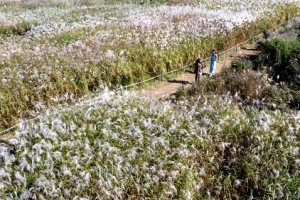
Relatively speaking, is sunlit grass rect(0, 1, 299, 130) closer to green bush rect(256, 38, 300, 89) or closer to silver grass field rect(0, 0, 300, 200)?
silver grass field rect(0, 0, 300, 200)

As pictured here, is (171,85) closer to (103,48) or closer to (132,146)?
(103,48)

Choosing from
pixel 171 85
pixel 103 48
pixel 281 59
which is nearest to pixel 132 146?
pixel 171 85

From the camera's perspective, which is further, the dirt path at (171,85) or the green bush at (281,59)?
the green bush at (281,59)

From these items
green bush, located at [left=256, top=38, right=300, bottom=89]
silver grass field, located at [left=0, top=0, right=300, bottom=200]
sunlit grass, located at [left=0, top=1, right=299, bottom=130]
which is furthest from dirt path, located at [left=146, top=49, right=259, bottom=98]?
silver grass field, located at [left=0, top=0, right=300, bottom=200]

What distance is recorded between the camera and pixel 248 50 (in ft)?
57.2

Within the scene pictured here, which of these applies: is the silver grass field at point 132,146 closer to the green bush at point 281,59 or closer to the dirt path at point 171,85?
the dirt path at point 171,85

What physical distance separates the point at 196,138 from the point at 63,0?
31.0 m

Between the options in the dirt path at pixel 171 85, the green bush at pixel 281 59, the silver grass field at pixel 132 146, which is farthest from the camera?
the green bush at pixel 281 59

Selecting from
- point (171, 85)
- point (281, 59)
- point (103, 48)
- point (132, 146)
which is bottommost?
point (171, 85)

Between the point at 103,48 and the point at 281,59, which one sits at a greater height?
the point at 103,48

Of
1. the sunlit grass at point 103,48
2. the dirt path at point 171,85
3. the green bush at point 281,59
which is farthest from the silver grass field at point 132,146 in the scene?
the green bush at point 281,59

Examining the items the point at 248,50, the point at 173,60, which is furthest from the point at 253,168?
the point at 248,50

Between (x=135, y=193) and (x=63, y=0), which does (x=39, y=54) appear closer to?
(x=135, y=193)

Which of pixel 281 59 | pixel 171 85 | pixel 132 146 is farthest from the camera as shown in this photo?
pixel 281 59
